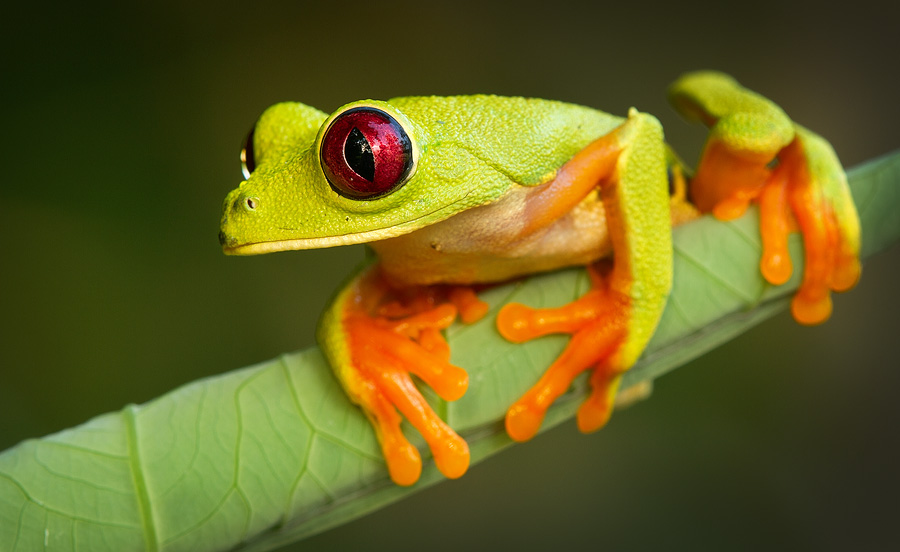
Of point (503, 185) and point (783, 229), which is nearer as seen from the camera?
point (503, 185)

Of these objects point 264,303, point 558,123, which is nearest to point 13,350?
point 264,303

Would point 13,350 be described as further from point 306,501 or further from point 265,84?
point 306,501

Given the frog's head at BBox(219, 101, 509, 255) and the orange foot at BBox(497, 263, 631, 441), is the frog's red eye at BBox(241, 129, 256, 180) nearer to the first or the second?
the frog's head at BBox(219, 101, 509, 255)

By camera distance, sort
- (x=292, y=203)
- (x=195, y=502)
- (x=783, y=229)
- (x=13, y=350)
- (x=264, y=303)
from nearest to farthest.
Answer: (x=292, y=203)
(x=195, y=502)
(x=783, y=229)
(x=13, y=350)
(x=264, y=303)

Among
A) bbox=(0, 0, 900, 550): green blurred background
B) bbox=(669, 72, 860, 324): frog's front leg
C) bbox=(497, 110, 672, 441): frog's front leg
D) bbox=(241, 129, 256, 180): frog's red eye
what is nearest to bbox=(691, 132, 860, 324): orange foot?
bbox=(669, 72, 860, 324): frog's front leg

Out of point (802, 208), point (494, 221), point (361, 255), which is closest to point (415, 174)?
point (494, 221)

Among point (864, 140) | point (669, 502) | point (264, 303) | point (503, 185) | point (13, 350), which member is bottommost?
point (669, 502)

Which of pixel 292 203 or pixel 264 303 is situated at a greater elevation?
pixel 292 203
